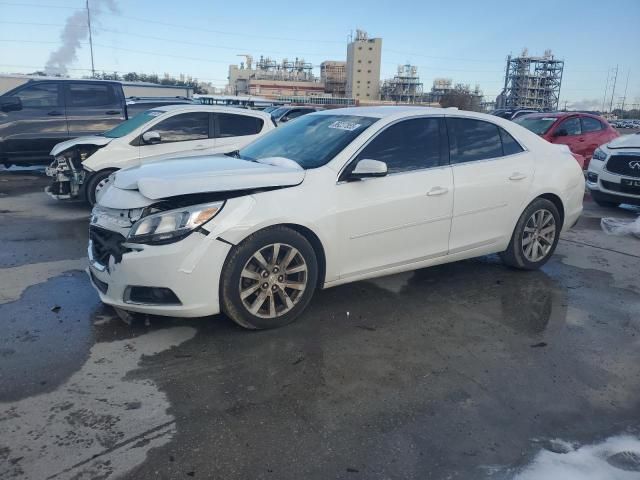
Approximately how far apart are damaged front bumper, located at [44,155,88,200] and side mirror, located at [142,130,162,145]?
105cm

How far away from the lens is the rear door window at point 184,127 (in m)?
8.17

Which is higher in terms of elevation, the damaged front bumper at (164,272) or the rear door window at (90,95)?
the rear door window at (90,95)

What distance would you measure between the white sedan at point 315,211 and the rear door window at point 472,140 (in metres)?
0.01

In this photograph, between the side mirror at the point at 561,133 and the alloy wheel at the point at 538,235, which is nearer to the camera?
the alloy wheel at the point at 538,235

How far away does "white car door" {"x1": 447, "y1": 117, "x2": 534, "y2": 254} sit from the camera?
15.1 ft

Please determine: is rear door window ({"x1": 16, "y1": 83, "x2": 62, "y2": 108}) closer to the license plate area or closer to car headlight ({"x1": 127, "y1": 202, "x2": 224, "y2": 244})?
car headlight ({"x1": 127, "y1": 202, "x2": 224, "y2": 244})

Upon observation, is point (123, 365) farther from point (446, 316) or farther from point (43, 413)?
point (446, 316)

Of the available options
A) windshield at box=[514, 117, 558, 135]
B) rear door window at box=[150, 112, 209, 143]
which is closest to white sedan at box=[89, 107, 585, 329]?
rear door window at box=[150, 112, 209, 143]

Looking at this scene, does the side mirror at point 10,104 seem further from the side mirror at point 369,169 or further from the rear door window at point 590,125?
the rear door window at point 590,125

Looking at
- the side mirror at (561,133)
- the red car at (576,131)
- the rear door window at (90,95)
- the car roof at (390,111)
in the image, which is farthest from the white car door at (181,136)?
the side mirror at (561,133)

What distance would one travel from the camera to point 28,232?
664 cm

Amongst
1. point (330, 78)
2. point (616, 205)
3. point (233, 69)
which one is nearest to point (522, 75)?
point (330, 78)

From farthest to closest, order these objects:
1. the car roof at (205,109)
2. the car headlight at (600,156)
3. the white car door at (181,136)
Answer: the car headlight at (600,156), the car roof at (205,109), the white car door at (181,136)

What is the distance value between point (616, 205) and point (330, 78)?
111 m
